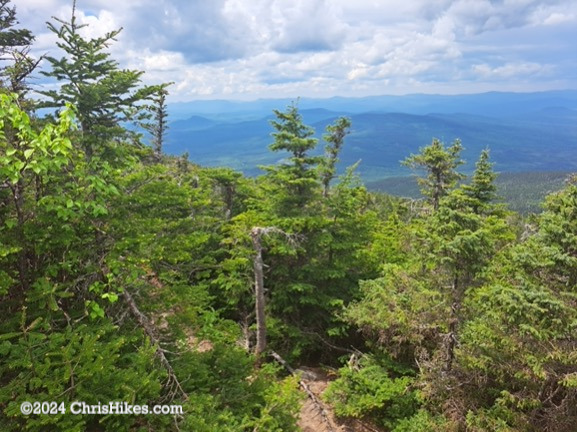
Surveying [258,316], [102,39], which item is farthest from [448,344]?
[102,39]

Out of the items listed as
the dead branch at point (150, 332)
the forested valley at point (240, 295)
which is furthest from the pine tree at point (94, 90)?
the dead branch at point (150, 332)

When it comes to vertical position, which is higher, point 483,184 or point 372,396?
point 483,184

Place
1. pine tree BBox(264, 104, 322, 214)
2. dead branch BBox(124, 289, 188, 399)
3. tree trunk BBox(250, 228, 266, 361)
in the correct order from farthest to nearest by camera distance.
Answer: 1. pine tree BBox(264, 104, 322, 214)
2. tree trunk BBox(250, 228, 266, 361)
3. dead branch BBox(124, 289, 188, 399)

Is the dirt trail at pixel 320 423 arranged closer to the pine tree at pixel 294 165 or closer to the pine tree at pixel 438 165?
the pine tree at pixel 294 165

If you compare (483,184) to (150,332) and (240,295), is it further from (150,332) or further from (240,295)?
(150,332)

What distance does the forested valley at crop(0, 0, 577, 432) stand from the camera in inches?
209

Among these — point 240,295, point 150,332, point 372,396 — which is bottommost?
point 372,396

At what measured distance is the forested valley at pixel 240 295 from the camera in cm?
530

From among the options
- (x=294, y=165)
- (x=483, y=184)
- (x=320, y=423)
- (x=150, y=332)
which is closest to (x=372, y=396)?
(x=320, y=423)

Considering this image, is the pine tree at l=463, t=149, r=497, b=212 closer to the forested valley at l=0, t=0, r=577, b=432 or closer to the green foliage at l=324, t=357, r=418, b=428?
the forested valley at l=0, t=0, r=577, b=432

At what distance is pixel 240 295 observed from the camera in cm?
1830

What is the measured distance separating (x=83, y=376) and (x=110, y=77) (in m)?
10.2

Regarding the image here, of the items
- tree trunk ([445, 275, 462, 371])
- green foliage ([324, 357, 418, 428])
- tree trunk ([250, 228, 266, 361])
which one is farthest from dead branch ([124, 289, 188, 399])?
tree trunk ([445, 275, 462, 371])

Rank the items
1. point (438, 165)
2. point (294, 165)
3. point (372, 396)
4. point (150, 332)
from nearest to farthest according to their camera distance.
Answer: point (150, 332)
point (372, 396)
point (294, 165)
point (438, 165)
